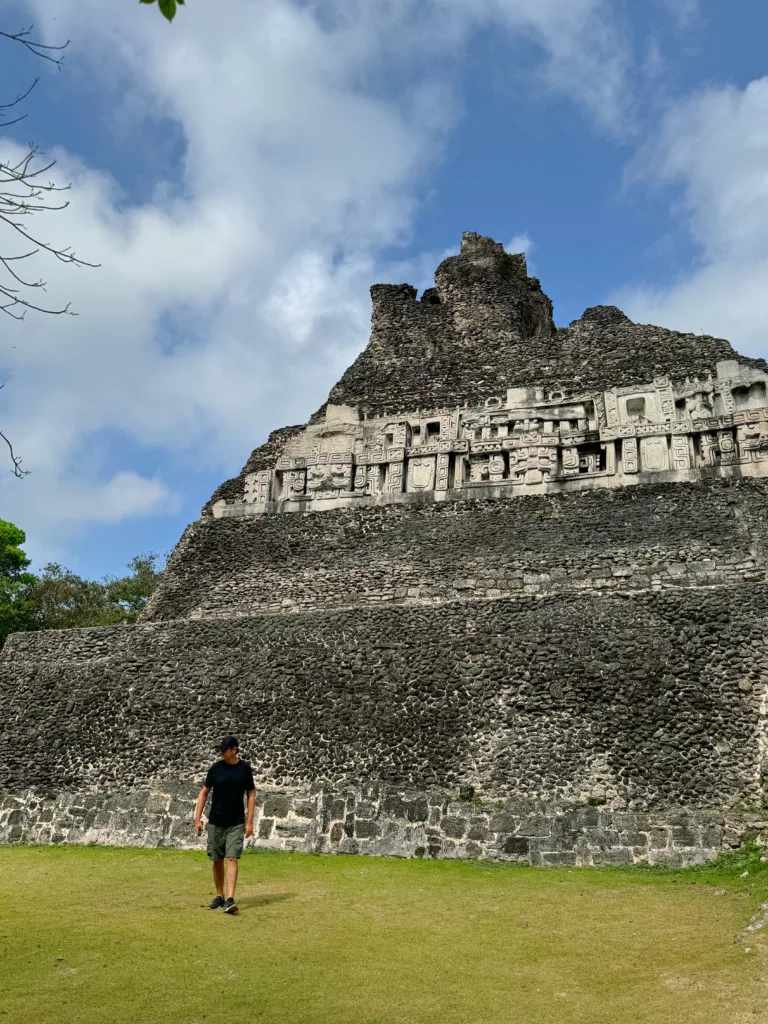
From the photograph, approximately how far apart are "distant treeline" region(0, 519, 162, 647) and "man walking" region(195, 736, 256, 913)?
23182 mm

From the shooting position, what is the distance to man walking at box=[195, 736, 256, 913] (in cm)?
667

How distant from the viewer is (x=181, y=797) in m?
11.6

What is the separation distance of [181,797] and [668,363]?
1322 centimetres

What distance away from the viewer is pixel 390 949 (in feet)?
18.6

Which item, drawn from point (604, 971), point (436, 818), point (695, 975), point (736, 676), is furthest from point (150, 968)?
point (736, 676)

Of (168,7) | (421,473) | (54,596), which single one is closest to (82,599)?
(54,596)

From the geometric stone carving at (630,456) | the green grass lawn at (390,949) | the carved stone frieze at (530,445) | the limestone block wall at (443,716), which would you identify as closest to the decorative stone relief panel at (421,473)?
the carved stone frieze at (530,445)

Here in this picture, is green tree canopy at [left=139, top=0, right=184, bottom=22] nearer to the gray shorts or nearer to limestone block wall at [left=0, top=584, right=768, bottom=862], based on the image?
the gray shorts

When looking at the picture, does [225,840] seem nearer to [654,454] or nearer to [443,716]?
[443,716]

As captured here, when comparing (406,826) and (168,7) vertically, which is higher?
(168,7)

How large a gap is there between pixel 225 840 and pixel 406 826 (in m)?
4.04

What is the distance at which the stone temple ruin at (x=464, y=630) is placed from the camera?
10.2m

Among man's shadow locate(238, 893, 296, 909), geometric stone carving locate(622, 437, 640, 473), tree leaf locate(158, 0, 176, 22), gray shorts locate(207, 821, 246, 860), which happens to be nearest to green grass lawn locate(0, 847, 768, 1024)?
man's shadow locate(238, 893, 296, 909)

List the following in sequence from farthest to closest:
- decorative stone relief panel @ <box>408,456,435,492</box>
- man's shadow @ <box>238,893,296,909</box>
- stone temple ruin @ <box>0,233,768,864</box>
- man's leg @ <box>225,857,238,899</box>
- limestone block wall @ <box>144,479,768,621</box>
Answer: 1. decorative stone relief panel @ <box>408,456,435,492</box>
2. limestone block wall @ <box>144,479,768,621</box>
3. stone temple ruin @ <box>0,233,768,864</box>
4. man's shadow @ <box>238,893,296,909</box>
5. man's leg @ <box>225,857,238,899</box>
